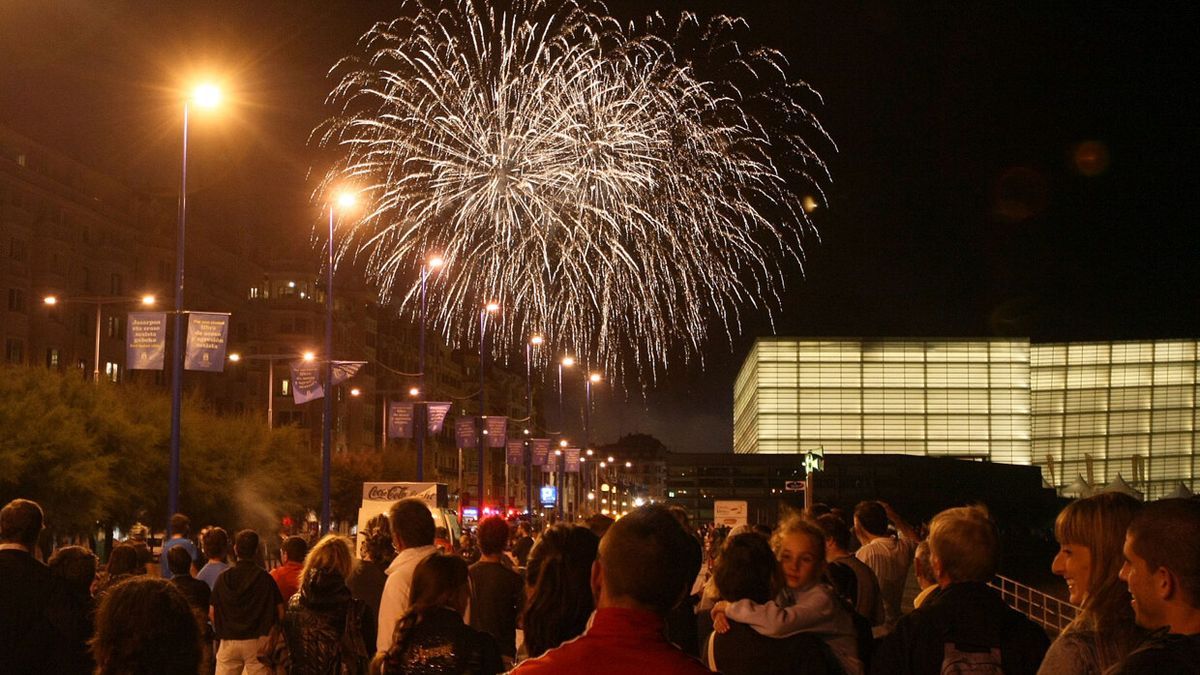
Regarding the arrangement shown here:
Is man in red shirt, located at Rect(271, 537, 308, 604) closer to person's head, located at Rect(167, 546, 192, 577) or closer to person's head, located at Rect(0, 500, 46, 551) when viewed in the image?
person's head, located at Rect(167, 546, 192, 577)

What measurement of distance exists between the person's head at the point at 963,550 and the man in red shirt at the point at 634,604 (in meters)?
2.70

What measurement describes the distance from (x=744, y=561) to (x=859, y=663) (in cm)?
80

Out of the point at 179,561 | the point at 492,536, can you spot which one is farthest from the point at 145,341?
the point at 492,536

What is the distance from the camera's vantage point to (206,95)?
2791 centimetres

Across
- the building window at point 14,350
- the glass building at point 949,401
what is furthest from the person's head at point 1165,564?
the glass building at point 949,401

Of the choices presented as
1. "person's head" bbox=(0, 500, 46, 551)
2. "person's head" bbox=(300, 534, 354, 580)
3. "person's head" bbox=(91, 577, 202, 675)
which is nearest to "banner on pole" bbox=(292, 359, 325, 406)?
"person's head" bbox=(300, 534, 354, 580)

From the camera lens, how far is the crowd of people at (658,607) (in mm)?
4066

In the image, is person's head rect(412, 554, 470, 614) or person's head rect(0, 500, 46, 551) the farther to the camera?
person's head rect(0, 500, 46, 551)

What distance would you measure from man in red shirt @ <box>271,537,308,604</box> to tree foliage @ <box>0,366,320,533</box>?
32.8 m

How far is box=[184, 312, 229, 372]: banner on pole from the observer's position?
95.5ft

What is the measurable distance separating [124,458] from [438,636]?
4618 cm

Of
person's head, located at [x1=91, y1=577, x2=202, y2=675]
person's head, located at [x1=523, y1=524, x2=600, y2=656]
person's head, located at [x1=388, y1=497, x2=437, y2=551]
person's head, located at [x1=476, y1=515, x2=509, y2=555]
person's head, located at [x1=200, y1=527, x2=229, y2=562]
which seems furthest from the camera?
person's head, located at [x1=200, y1=527, x2=229, y2=562]

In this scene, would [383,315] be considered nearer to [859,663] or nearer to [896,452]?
→ [896,452]

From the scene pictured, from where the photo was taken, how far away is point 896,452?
4542 inches
